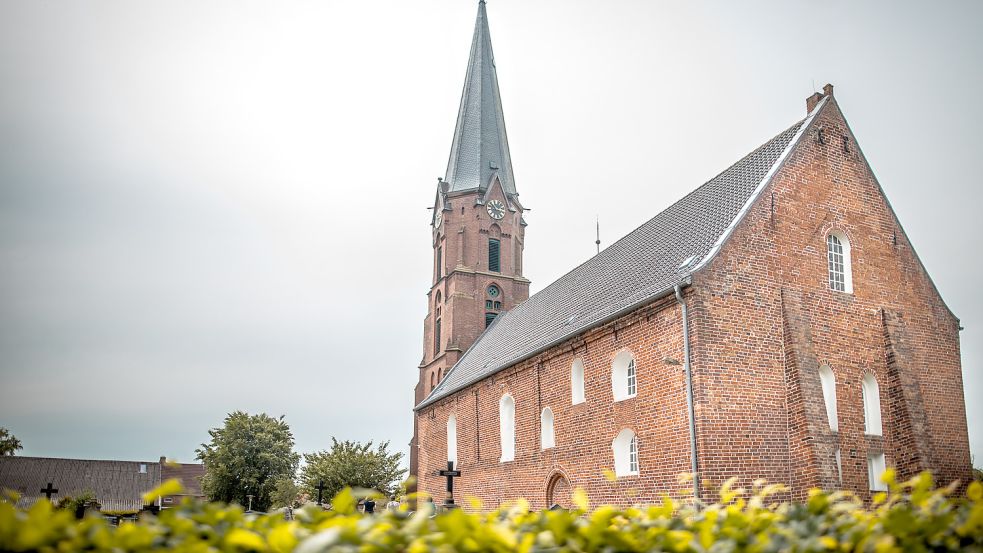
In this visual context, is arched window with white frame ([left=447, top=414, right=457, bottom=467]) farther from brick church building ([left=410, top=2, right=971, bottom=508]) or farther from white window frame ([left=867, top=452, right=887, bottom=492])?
white window frame ([left=867, top=452, right=887, bottom=492])

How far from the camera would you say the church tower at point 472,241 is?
4231 cm

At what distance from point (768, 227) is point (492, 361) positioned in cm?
1388

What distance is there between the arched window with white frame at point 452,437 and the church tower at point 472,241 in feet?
26.7

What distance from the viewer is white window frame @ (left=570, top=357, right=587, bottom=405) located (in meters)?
22.0

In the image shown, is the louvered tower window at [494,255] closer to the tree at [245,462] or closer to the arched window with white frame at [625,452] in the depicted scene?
the tree at [245,462]

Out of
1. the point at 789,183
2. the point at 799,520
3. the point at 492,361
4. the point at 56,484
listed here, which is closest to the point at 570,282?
the point at 492,361

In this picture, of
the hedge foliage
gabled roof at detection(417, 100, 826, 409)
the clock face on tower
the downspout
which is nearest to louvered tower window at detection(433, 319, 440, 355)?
the clock face on tower

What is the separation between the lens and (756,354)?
697 inches

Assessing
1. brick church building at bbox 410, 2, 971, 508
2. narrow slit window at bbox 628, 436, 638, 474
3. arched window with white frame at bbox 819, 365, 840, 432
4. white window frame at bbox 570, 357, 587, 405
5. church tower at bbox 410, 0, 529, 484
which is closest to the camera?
brick church building at bbox 410, 2, 971, 508

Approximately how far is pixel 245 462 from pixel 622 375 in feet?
112

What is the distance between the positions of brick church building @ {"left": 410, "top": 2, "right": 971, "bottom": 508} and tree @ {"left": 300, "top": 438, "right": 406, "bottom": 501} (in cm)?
1510

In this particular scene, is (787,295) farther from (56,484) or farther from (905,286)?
(56,484)

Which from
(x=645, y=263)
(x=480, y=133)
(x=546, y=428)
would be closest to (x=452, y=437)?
(x=546, y=428)

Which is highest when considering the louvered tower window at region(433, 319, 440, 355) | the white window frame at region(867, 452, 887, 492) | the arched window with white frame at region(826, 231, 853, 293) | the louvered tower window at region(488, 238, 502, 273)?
the louvered tower window at region(488, 238, 502, 273)
